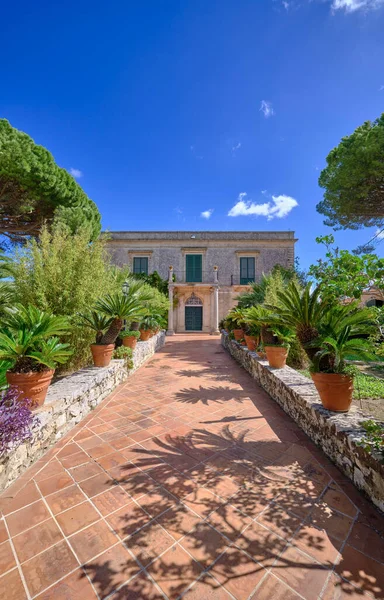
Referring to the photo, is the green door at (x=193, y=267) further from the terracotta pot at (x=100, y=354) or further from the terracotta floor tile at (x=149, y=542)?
the terracotta floor tile at (x=149, y=542)

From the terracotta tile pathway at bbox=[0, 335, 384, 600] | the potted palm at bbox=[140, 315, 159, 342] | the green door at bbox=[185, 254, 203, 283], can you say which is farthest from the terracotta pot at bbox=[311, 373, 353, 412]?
the green door at bbox=[185, 254, 203, 283]

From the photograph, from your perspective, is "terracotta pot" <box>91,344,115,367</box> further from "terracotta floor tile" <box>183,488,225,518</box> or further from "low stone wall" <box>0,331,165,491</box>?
"terracotta floor tile" <box>183,488,225,518</box>

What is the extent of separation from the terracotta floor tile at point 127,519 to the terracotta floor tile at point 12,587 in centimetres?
55

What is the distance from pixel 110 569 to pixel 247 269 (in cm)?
1774

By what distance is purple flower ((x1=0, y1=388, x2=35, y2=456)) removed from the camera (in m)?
2.07

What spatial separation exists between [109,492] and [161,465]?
1.80 feet

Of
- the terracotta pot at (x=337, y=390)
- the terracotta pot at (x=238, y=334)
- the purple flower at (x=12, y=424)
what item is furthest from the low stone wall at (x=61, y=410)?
the terracotta pot at (x=238, y=334)

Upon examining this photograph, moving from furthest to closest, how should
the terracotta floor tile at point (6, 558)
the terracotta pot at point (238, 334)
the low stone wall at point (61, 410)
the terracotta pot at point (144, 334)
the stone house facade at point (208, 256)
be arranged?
the stone house facade at point (208, 256)
the terracotta pot at point (144, 334)
the terracotta pot at point (238, 334)
the low stone wall at point (61, 410)
the terracotta floor tile at point (6, 558)

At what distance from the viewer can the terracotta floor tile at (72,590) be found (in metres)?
1.30

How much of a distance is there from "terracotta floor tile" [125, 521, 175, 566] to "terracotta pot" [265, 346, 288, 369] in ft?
12.3

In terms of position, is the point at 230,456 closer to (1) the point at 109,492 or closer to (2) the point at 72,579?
(1) the point at 109,492

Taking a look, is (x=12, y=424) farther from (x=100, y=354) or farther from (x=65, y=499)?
(x=100, y=354)

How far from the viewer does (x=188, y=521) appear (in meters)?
1.79

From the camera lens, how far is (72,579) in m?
1.40
